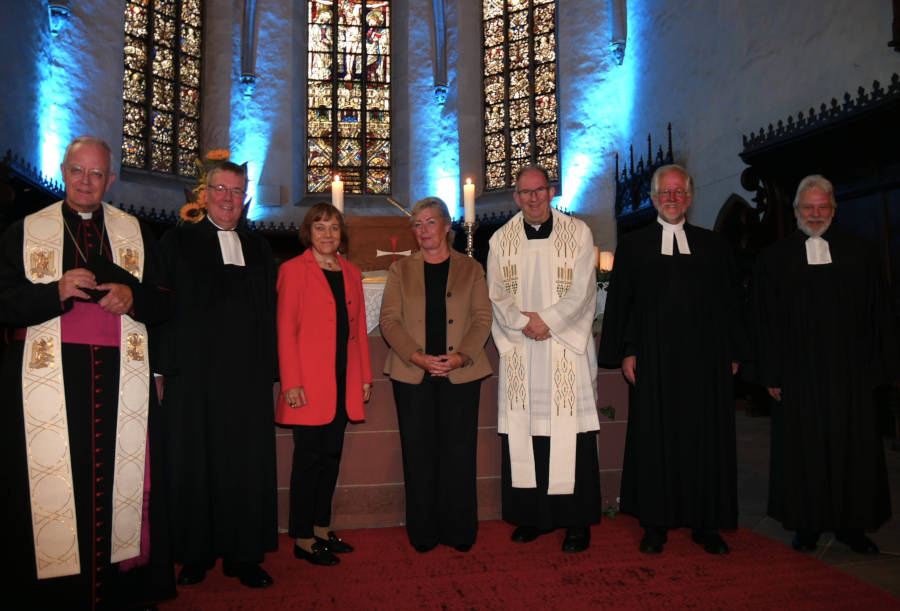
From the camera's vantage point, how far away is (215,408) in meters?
2.82

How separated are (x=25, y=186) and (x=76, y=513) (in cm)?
682

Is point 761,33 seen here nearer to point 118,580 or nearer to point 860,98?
point 860,98

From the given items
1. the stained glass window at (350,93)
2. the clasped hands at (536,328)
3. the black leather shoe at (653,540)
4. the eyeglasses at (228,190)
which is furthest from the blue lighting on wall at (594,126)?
the eyeglasses at (228,190)

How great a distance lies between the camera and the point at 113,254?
2.59m

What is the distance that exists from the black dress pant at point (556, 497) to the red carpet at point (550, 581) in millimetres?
133

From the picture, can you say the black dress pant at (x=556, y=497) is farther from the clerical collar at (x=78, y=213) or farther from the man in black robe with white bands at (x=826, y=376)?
the clerical collar at (x=78, y=213)

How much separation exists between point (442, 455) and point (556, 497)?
0.65 m

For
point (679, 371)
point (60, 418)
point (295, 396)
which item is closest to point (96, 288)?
point (60, 418)

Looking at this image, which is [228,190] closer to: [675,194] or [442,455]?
[442,455]

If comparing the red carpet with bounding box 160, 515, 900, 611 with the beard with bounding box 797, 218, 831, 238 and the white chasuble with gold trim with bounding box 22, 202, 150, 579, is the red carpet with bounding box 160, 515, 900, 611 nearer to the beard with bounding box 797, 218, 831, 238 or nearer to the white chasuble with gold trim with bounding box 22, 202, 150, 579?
the white chasuble with gold trim with bounding box 22, 202, 150, 579

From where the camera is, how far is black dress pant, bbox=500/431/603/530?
3.39 m

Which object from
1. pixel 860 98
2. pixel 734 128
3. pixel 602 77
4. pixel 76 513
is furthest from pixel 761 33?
pixel 76 513

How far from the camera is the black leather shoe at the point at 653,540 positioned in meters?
3.26

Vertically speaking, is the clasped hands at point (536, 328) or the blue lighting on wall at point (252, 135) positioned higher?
the blue lighting on wall at point (252, 135)
